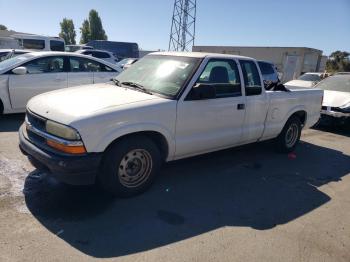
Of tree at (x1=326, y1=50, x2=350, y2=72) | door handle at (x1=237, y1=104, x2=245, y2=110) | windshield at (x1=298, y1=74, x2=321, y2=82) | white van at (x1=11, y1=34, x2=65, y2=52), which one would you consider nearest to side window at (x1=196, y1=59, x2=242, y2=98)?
door handle at (x1=237, y1=104, x2=245, y2=110)

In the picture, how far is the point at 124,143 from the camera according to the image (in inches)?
150

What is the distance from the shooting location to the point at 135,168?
410 centimetres

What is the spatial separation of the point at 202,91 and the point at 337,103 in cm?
613

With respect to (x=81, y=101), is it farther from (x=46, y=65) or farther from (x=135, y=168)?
(x=46, y=65)

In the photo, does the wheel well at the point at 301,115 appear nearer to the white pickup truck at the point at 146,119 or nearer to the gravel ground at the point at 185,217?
the white pickup truck at the point at 146,119

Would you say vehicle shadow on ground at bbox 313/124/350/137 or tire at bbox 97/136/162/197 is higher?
tire at bbox 97/136/162/197

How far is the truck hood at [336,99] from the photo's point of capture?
892 cm

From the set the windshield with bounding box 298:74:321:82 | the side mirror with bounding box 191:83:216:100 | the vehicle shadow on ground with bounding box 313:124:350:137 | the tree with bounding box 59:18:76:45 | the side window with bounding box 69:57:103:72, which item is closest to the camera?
the side mirror with bounding box 191:83:216:100

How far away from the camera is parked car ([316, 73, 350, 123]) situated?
8.72 m

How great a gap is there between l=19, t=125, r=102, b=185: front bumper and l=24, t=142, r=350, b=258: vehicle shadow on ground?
0.41 meters

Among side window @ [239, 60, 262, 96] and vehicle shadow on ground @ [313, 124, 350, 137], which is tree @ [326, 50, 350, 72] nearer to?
vehicle shadow on ground @ [313, 124, 350, 137]

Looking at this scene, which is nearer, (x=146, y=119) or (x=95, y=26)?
(x=146, y=119)

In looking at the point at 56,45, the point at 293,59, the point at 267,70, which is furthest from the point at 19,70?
the point at 293,59

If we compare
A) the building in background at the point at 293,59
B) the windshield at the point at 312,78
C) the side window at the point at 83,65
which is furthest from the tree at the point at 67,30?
the side window at the point at 83,65
